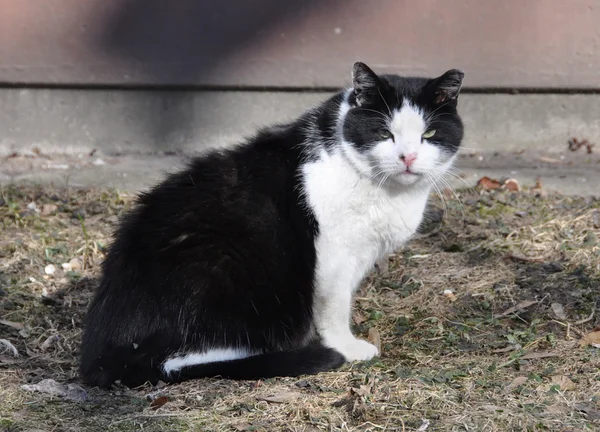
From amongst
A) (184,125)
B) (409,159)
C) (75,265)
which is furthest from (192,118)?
(409,159)

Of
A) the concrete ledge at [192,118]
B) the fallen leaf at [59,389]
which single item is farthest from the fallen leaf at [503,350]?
the concrete ledge at [192,118]

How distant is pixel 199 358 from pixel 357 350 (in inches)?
25.4

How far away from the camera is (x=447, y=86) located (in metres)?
3.21

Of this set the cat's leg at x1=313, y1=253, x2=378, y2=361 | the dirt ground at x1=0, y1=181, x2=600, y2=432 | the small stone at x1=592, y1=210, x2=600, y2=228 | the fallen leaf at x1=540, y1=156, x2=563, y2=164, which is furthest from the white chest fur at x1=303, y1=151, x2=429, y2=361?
the fallen leaf at x1=540, y1=156, x2=563, y2=164

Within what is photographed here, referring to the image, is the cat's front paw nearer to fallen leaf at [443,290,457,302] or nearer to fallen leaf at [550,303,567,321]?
fallen leaf at [443,290,457,302]

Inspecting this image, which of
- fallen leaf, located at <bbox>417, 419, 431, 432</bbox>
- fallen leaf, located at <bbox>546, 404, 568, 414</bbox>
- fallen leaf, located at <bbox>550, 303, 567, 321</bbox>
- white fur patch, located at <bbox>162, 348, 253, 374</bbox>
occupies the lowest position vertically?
fallen leaf, located at <bbox>417, 419, 431, 432</bbox>

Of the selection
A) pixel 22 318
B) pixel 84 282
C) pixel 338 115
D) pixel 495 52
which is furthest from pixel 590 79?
pixel 22 318

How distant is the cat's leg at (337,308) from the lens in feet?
10.6

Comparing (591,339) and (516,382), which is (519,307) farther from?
(516,382)

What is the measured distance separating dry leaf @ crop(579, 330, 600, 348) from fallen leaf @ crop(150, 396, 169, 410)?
170cm

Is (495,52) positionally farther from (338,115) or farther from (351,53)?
(338,115)

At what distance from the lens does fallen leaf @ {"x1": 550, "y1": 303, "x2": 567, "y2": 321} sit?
358 cm

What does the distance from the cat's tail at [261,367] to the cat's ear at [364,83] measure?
1033 millimetres

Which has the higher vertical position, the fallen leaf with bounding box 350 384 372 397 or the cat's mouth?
the cat's mouth
